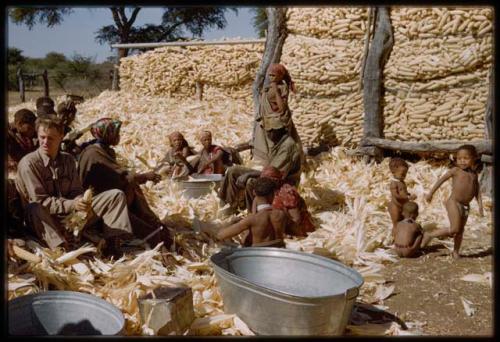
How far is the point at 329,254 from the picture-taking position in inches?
210

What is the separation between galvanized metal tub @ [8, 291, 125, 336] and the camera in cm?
312

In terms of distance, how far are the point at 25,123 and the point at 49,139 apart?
1.36 m

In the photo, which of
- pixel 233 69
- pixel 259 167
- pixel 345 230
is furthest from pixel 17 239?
pixel 233 69

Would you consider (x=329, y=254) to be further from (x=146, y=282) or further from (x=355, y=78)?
(x=355, y=78)

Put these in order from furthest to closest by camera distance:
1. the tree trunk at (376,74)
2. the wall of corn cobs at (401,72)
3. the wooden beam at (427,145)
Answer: the tree trunk at (376,74)
the wall of corn cobs at (401,72)
the wooden beam at (427,145)

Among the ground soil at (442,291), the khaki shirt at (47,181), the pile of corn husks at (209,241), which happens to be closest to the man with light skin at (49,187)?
the khaki shirt at (47,181)

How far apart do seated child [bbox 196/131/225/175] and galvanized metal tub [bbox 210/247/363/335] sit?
371 cm

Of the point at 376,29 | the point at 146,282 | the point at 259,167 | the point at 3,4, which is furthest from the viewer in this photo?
the point at 376,29

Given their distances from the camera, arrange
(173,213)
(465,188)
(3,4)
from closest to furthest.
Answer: (3,4), (465,188), (173,213)

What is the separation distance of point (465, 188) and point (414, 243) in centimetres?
78

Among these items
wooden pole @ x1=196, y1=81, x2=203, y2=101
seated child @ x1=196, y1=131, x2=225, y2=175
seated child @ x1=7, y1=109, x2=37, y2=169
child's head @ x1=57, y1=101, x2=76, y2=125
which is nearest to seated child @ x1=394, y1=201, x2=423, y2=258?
seated child @ x1=196, y1=131, x2=225, y2=175

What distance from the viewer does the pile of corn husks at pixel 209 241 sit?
12.7ft

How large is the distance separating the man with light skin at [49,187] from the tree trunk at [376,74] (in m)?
5.43

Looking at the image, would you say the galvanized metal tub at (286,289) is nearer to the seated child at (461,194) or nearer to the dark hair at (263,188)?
the dark hair at (263,188)
